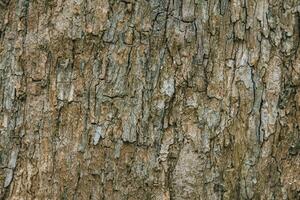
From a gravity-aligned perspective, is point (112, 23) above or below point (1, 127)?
above

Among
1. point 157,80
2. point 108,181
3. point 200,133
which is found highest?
point 157,80

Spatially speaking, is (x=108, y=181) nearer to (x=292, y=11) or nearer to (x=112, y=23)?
(x=112, y=23)

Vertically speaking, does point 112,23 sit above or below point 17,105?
above

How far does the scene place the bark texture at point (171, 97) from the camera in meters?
2.28

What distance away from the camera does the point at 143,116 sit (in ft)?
7.49

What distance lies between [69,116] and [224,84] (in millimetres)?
504

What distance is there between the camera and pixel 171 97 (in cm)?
228

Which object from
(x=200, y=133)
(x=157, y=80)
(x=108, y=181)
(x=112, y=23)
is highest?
(x=112, y=23)

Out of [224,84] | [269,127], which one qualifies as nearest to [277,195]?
[269,127]

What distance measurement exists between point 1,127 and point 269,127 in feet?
2.82

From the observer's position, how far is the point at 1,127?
7.60ft

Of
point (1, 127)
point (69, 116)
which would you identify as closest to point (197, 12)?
point (69, 116)

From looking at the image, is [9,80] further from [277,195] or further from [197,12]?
[277,195]

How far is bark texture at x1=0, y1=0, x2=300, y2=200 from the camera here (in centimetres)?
228
